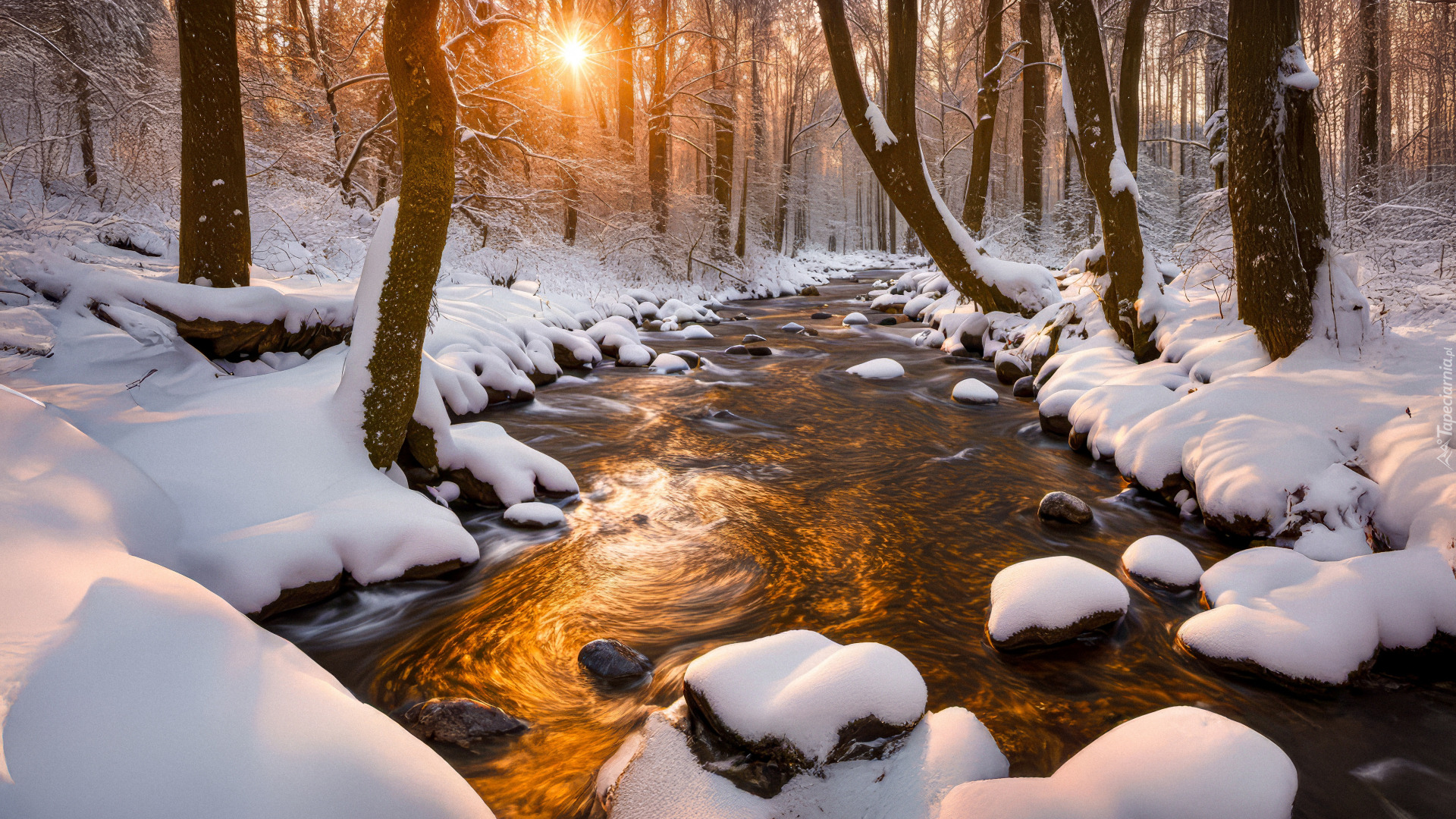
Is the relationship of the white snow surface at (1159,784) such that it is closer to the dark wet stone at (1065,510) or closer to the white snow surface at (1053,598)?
the white snow surface at (1053,598)

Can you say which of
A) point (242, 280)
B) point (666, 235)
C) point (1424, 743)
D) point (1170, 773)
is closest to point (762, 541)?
point (1170, 773)

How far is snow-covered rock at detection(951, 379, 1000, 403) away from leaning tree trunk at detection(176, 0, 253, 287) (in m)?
7.48

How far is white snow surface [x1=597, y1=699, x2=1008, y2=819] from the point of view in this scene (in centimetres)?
220

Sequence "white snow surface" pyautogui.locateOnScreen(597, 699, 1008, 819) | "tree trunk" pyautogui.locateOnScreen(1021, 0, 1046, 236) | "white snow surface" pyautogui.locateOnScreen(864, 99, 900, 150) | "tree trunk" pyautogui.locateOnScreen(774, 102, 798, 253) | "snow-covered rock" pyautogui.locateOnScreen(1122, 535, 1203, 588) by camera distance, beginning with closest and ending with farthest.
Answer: "white snow surface" pyautogui.locateOnScreen(597, 699, 1008, 819), "snow-covered rock" pyautogui.locateOnScreen(1122, 535, 1203, 588), "white snow surface" pyautogui.locateOnScreen(864, 99, 900, 150), "tree trunk" pyautogui.locateOnScreen(1021, 0, 1046, 236), "tree trunk" pyautogui.locateOnScreen(774, 102, 798, 253)

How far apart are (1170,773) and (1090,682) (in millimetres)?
986

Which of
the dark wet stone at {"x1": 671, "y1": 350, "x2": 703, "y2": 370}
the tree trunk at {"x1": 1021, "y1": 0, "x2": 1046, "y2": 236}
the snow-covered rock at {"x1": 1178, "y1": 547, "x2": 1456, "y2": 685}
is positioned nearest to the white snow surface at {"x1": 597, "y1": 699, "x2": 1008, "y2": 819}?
the snow-covered rock at {"x1": 1178, "y1": 547, "x2": 1456, "y2": 685}

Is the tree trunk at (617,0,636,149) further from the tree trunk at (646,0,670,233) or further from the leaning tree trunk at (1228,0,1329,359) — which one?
the leaning tree trunk at (1228,0,1329,359)

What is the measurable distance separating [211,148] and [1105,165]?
8.39m

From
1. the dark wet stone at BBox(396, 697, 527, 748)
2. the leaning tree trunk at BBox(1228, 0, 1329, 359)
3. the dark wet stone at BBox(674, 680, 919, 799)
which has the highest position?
the leaning tree trunk at BBox(1228, 0, 1329, 359)

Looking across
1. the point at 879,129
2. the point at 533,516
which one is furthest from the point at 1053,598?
the point at 879,129

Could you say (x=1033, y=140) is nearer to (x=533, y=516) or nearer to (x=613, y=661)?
(x=533, y=516)

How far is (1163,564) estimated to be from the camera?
3.80 m

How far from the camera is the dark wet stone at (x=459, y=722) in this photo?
270cm

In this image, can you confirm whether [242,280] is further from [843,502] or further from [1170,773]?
[1170,773]
